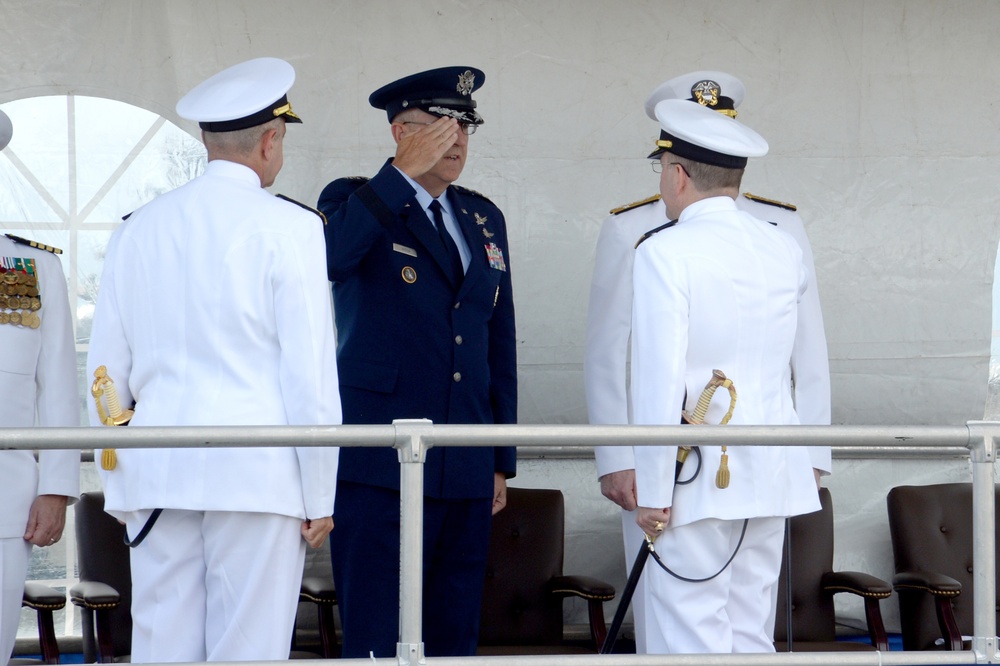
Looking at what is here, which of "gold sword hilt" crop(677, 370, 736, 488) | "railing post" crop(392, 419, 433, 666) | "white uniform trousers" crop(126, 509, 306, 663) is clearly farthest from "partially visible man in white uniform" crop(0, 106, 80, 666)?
"gold sword hilt" crop(677, 370, 736, 488)

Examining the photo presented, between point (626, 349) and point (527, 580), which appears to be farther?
point (527, 580)

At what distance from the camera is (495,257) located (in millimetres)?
3221

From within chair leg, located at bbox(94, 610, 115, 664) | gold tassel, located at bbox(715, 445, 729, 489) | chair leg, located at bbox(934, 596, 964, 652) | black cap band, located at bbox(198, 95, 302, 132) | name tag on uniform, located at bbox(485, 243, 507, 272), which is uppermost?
black cap band, located at bbox(198, 95, 302, 132)

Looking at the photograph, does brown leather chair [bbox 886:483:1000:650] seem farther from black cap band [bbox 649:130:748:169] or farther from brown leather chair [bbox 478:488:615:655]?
black cap band [bbox 649:130:748:169]

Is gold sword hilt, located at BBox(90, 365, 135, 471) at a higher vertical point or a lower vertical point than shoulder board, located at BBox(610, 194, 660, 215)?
lower

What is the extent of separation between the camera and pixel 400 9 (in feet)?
13.2

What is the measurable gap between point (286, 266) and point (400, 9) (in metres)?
1.89

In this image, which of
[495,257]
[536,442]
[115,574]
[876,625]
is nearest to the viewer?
[536,442]

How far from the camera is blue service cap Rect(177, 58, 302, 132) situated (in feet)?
7.97

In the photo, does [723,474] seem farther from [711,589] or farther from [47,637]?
[47,637]

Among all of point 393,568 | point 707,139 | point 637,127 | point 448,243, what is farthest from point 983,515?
point 637,127

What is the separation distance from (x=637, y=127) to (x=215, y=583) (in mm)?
2372

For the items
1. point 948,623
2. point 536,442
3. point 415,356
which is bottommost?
point 948,623

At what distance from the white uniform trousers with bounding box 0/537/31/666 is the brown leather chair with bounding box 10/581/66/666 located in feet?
1.61
